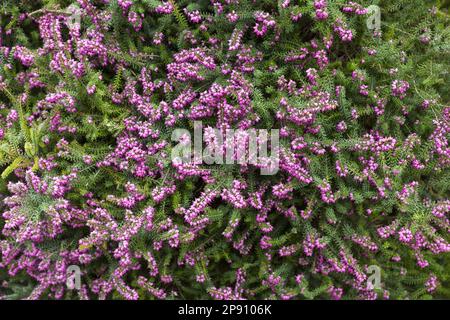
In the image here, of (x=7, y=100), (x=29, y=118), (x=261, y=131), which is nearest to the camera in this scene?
(x=261, y=131)

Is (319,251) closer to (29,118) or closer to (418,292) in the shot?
(418,292)

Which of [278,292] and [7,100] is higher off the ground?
[7,100]

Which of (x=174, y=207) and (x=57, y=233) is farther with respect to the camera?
(x=57, y=233)

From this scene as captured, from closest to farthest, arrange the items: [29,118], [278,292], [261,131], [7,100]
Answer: [261,131], [278,292], [29,118], [7,100]

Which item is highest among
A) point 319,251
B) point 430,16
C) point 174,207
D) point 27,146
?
point 430,16

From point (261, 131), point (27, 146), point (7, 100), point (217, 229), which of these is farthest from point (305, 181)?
point (7, 100)

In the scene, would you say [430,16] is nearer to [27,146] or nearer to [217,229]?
[217,229]
